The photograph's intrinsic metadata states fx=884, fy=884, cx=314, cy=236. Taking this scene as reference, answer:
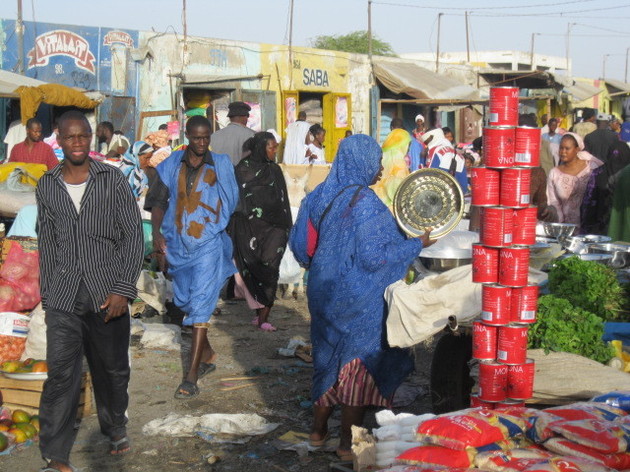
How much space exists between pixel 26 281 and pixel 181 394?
2.00 metres

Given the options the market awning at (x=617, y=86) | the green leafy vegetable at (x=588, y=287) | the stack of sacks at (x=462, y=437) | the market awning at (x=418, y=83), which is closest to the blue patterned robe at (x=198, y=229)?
the green leafy vegetable at (x=588, y=287)

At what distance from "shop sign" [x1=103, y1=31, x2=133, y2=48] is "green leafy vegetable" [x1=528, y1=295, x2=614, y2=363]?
14874 mm

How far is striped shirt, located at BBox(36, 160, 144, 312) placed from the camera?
475cm

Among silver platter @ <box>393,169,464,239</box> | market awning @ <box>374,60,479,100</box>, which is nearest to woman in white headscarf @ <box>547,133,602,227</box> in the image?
silver platter @ <box>393,169,464,239</box>

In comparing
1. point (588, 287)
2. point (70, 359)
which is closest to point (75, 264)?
point (70, 359)

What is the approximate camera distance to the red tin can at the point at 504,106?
4.01 m

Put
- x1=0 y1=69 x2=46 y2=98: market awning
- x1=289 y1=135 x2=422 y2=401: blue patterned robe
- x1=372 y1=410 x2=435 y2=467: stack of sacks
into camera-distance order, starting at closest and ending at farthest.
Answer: x1=372 y1=410 x2=435 y2=467: stack of sacks < x1=289 y1=135 x2=422 y2=401: blue patterned robe < x1=0 y1=69 x2=46 y2=98: market awning

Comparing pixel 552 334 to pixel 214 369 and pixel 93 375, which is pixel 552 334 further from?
pixel 214 369

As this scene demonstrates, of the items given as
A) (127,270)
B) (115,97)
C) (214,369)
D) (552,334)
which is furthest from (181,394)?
(115,97)

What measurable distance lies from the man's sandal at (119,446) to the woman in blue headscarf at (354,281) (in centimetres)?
117

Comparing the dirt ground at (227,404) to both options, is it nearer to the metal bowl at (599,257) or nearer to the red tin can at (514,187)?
the metal bowl at (599,257)

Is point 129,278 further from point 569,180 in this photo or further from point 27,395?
point 569,180

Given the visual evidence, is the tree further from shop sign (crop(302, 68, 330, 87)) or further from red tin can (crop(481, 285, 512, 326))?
red tin can (crop(481, 285, 512, 326))

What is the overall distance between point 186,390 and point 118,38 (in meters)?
13.4
